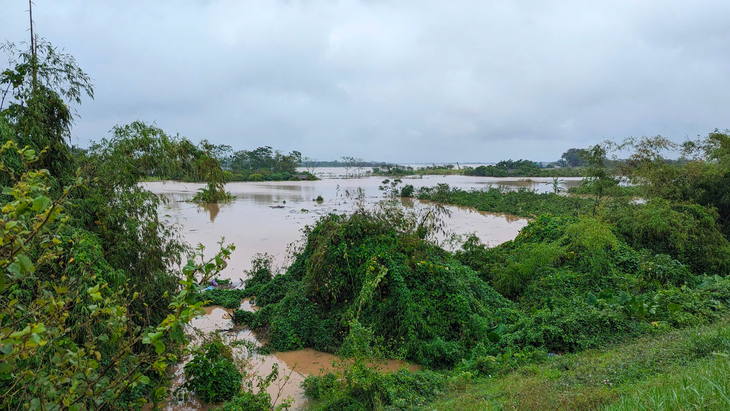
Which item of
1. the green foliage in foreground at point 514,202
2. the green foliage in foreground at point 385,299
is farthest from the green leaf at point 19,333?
the green foliage in foreground at point 514,202

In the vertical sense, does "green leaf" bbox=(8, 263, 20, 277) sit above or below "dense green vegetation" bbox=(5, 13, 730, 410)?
above

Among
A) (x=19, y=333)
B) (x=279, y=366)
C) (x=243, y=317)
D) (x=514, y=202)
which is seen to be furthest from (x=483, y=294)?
(x=514, y=202)

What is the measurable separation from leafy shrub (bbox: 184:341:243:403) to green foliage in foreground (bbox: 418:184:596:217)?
17.3 m

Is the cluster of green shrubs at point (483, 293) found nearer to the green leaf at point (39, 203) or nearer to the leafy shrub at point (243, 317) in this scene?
the leafy shrub at point (243, 317)

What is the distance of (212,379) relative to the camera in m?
4.58

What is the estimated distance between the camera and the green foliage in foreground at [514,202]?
19.2 m

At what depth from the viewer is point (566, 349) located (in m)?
5.14

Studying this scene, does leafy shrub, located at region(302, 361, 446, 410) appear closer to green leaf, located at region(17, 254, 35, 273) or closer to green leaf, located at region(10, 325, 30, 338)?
green leaf, located at region(10, 325, 30, 338)

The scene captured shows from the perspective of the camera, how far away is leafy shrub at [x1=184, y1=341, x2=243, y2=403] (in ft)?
15.0

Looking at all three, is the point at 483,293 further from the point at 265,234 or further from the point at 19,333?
the point at 265,234

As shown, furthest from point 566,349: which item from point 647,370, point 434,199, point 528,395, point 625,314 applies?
point 434,199

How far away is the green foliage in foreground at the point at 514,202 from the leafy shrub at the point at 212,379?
17310mm

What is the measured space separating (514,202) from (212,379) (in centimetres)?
2090

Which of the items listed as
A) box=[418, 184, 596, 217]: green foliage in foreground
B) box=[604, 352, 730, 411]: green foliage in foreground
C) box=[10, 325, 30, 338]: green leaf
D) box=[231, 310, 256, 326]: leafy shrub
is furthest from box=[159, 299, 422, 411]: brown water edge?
box=[418, 184, 596, 217]: green foliage in foreground
